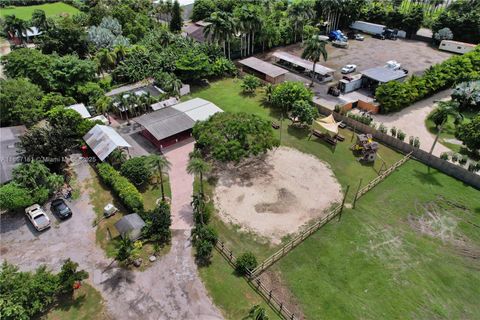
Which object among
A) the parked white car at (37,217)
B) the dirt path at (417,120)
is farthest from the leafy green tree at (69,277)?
the dirt path at (417,120)

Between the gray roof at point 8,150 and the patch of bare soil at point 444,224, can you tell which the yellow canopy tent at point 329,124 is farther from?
the gray roof at point 8,150

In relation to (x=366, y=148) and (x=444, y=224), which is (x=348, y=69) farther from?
(x=444, y=224)

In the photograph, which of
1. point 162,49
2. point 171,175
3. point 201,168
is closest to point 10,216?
point 171,175

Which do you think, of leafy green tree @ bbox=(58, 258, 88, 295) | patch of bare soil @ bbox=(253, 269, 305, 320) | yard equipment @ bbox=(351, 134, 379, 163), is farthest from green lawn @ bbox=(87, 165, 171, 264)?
yard equipment @ bbox=(351, 134, 379, 163)

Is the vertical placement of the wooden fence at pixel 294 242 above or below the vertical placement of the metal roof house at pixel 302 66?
below

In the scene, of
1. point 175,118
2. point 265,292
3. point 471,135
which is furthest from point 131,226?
point 471,135

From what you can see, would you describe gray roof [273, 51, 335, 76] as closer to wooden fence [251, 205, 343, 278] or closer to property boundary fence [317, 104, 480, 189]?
property boundary fence [317, 104, 480, 189]
